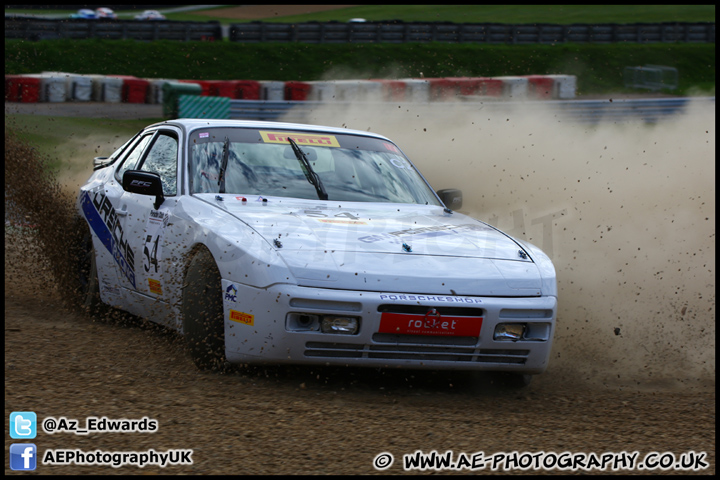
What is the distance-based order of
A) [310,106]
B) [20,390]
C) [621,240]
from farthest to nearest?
[310,106]
[621,240]
[20,390]

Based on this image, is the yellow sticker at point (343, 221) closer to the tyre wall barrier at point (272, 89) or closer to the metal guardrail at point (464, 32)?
the tyre wall barrier at point (272, 89)

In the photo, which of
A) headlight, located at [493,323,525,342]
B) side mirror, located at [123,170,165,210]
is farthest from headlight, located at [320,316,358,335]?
side mirror, located at [123,170,165,210]

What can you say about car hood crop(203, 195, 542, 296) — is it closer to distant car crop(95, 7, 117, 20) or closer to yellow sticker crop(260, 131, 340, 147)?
yellow sticker crop(260, 131, 340, 147)

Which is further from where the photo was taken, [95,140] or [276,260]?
[95,140]

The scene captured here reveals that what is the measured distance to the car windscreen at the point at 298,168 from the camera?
5.11 m

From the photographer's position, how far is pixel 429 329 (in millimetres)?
4051

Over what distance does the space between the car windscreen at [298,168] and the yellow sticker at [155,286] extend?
0.57m

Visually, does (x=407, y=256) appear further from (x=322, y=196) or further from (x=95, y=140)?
(x=95, y=140)

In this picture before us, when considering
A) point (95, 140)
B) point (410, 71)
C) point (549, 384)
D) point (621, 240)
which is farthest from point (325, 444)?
point (410, 71)

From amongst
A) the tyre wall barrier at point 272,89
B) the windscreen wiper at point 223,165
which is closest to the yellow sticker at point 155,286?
the windscreen wiper at point 223,165

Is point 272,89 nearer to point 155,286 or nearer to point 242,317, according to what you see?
point 155,286

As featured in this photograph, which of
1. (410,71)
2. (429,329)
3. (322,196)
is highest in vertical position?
(410,71)

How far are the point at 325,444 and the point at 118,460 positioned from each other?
756mm

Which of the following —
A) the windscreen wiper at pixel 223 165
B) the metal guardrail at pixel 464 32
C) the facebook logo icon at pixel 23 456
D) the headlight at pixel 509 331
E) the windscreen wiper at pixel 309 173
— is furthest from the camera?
the metal guardrail at pixel 464 32
